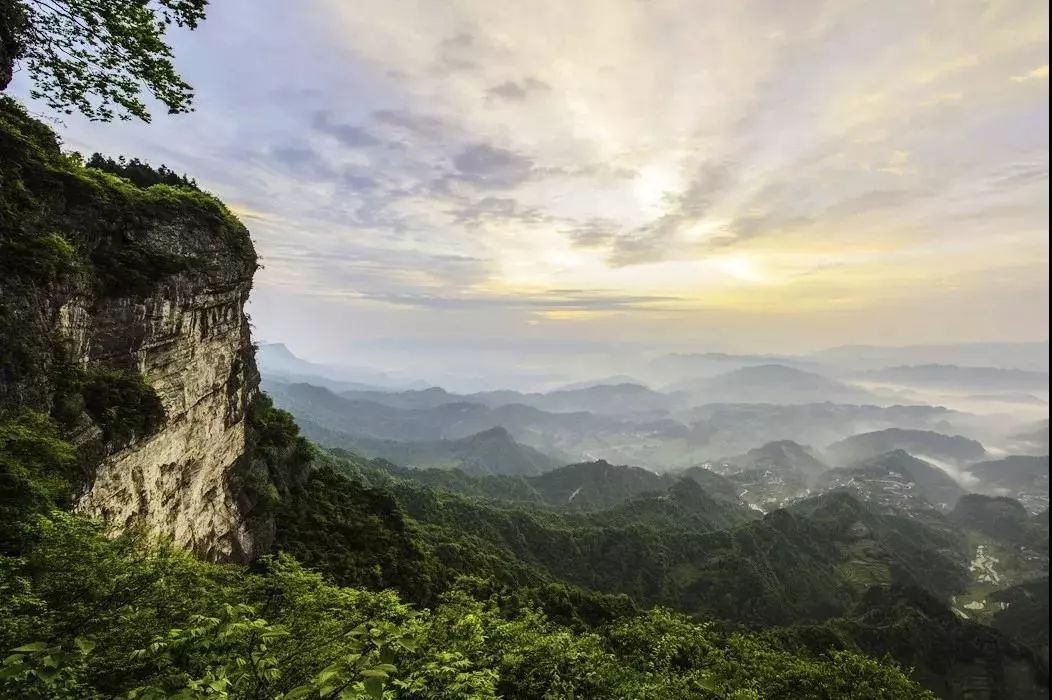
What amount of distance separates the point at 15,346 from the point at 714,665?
3505 cm

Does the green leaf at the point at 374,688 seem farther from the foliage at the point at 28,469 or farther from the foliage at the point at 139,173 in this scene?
the foliage at the point at 139,173

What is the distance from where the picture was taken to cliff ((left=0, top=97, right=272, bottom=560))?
17391 mm

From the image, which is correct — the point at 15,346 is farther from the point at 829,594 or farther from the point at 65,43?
the point at 829,594

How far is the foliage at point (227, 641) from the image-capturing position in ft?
21.3

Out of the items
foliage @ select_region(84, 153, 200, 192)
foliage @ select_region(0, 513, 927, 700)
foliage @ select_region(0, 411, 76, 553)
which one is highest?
foliage @ select_region(84, 153, 200, 192)

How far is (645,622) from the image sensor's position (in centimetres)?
3397

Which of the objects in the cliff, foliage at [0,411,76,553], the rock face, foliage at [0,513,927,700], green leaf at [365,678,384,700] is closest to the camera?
green leaf at [365,678,384,700]

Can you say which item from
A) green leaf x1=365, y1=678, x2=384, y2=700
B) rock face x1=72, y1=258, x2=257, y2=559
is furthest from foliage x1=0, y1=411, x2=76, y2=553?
green leaf x1=365, y1=678, x2=384, y2=700

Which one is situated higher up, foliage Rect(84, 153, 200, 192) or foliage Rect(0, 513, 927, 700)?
foliage Rect(84, 153, 200, 192)

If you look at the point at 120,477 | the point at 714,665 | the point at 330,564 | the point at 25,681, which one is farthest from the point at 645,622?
the point at 25,681

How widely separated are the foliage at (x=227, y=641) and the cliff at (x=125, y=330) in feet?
24.1

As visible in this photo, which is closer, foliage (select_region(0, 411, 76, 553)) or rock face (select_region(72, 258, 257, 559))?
foliage (select_region(0, 411, 76, 553))

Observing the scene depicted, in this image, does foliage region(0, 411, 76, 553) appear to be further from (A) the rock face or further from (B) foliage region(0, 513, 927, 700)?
(A) the rock face

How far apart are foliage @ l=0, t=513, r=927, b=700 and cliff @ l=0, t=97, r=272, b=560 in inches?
289
